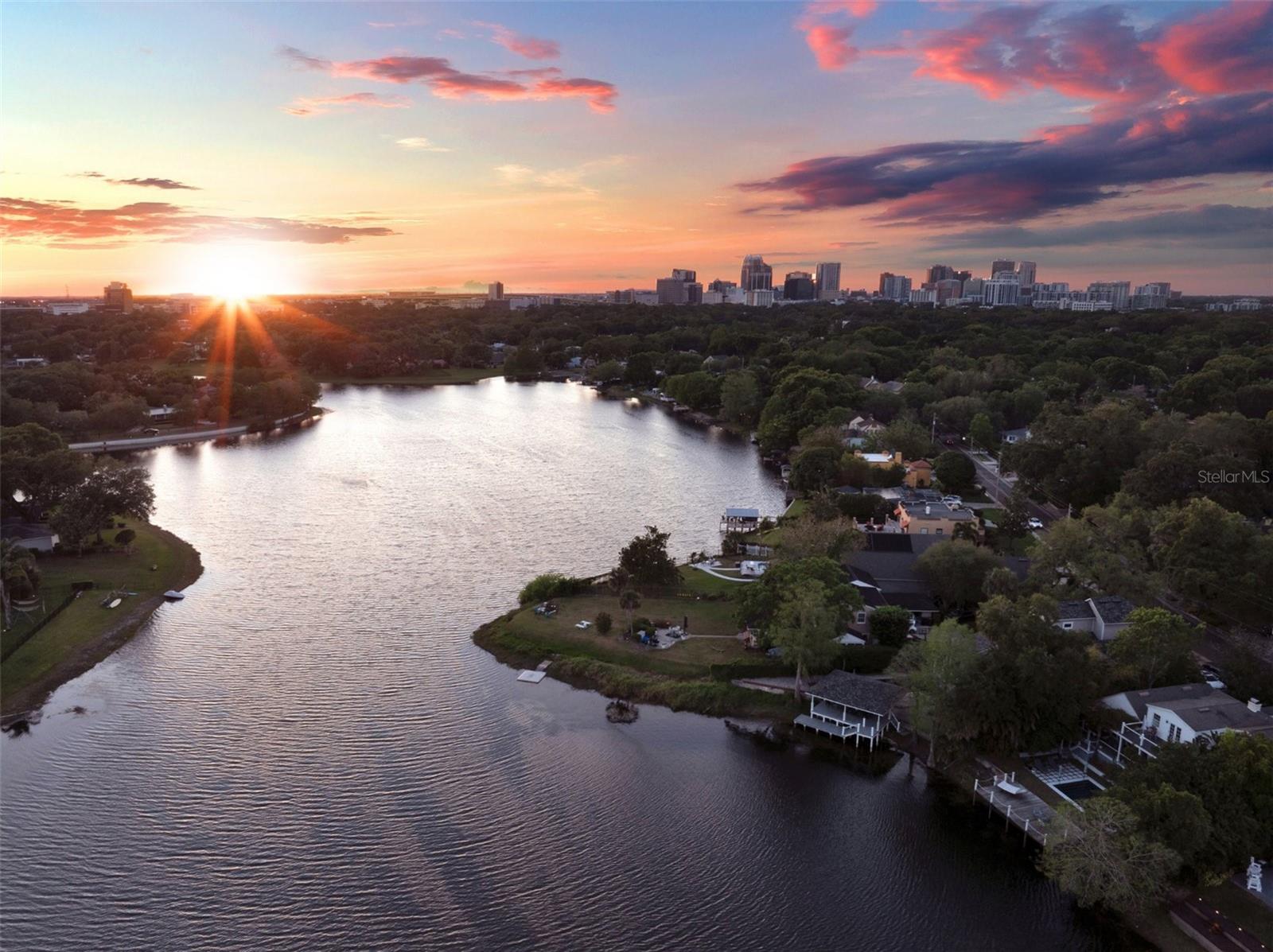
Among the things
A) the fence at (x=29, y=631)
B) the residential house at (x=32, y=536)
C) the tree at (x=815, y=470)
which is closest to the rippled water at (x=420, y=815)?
the fence at (x=29, y=631)

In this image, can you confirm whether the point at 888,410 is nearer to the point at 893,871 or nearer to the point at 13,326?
the point at 893,871

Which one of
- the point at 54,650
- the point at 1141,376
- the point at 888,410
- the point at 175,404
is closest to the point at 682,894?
the point at 54,650

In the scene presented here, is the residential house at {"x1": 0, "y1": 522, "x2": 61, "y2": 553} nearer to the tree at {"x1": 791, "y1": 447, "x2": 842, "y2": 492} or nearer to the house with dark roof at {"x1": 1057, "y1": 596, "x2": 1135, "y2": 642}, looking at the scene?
the tree at {"x1": 791, "y1": 447, "x2": 842, "y2": 492}

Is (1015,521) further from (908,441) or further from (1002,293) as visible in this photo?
(1002,293)

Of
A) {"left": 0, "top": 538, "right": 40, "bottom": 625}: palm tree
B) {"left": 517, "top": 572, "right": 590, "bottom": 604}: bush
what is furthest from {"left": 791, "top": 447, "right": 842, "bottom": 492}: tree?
{"left": 0, "top": 538, "right": 40, "bottom": 625}: palm tree

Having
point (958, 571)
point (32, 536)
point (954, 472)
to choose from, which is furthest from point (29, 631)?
point (954, 472)

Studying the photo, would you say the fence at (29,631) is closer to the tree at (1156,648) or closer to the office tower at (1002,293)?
the tree at (1156,648)

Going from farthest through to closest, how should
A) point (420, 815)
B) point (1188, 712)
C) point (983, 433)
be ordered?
point (983, 433) → point (1188, 712) → point (420, 815)
